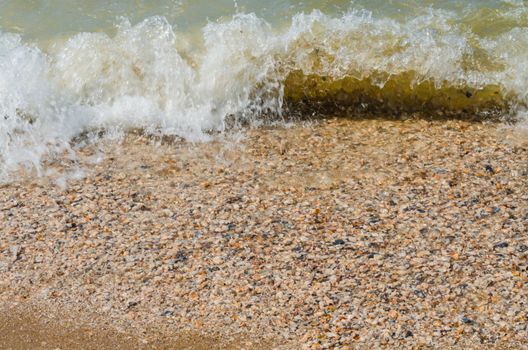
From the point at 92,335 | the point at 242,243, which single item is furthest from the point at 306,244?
the point at 92,335

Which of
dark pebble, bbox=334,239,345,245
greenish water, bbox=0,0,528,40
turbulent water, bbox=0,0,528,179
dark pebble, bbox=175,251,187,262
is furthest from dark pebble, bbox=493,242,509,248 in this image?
greenish water, bbox=0,0,528,40

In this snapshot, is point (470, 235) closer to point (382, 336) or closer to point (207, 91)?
point (382, 336)

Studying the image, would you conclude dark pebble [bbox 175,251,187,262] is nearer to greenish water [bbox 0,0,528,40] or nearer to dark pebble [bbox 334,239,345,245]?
dark pebble [bbox 334,239,345,245]

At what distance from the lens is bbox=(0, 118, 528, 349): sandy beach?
3.86 m

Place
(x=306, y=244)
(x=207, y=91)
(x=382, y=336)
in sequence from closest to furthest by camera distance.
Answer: (x=382, y=336) < (x=306, y=244) < (x=207, y=91)

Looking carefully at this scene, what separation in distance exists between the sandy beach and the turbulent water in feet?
1.34

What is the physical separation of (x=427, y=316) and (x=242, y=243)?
43.7 inches

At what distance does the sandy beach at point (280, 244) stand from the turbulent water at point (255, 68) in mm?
409

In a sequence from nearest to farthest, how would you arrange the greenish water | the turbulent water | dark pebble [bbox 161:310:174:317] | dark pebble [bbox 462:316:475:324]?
dark pebble [bbox 462:316:475:324] < dark pebble [bbox 161:310:174:317] < the turbulent water < the greenish water

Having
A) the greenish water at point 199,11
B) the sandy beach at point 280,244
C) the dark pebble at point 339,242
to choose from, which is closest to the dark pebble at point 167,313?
the sandy beach at point 280,244

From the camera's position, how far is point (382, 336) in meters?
3.75

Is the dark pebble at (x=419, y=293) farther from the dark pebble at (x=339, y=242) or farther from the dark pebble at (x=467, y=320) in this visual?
the dark pebble at (x=339, y=242)

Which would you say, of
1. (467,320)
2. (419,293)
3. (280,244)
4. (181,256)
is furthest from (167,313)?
(467,320)

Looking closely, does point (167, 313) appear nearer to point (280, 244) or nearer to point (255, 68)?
point (280, 244)
